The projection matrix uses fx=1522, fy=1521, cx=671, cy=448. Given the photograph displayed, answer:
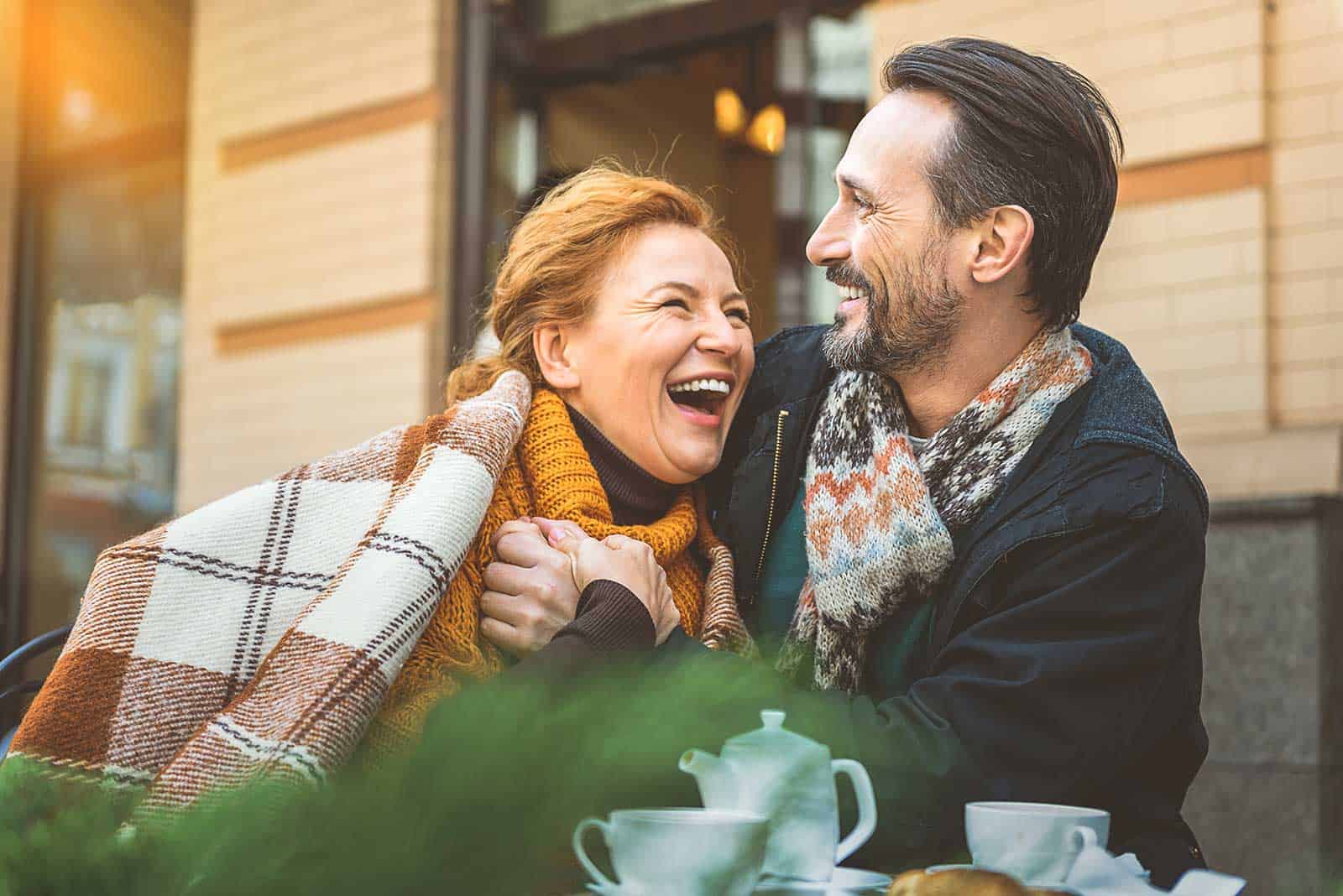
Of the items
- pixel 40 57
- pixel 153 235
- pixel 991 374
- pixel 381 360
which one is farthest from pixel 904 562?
pixel 40 57

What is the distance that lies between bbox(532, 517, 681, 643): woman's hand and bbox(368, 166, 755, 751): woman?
0.05 feet

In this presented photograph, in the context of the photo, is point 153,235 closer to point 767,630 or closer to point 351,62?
point 351,62

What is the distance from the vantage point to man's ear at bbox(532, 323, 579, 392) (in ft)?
9.48

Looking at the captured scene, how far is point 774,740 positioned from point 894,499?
1.19 meters

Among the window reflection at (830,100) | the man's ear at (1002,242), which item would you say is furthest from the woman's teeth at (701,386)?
the window reflection at (830,100)

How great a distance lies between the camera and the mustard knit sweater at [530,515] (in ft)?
7.47

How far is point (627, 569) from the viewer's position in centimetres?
236

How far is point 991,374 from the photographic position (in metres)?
2.76

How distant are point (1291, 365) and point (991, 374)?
2015 mm

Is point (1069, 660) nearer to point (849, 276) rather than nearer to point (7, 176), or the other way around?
point (849, 276)

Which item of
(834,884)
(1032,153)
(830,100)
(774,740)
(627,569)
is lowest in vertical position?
(834,884)

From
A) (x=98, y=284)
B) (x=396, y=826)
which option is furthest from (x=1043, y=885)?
(x=98, y=284)

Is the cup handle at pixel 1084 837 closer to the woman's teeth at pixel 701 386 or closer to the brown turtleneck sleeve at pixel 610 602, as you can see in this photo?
the brown turtleneck sleeve at pixel 610 602

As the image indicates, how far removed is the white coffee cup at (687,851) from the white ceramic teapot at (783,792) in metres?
0.13
